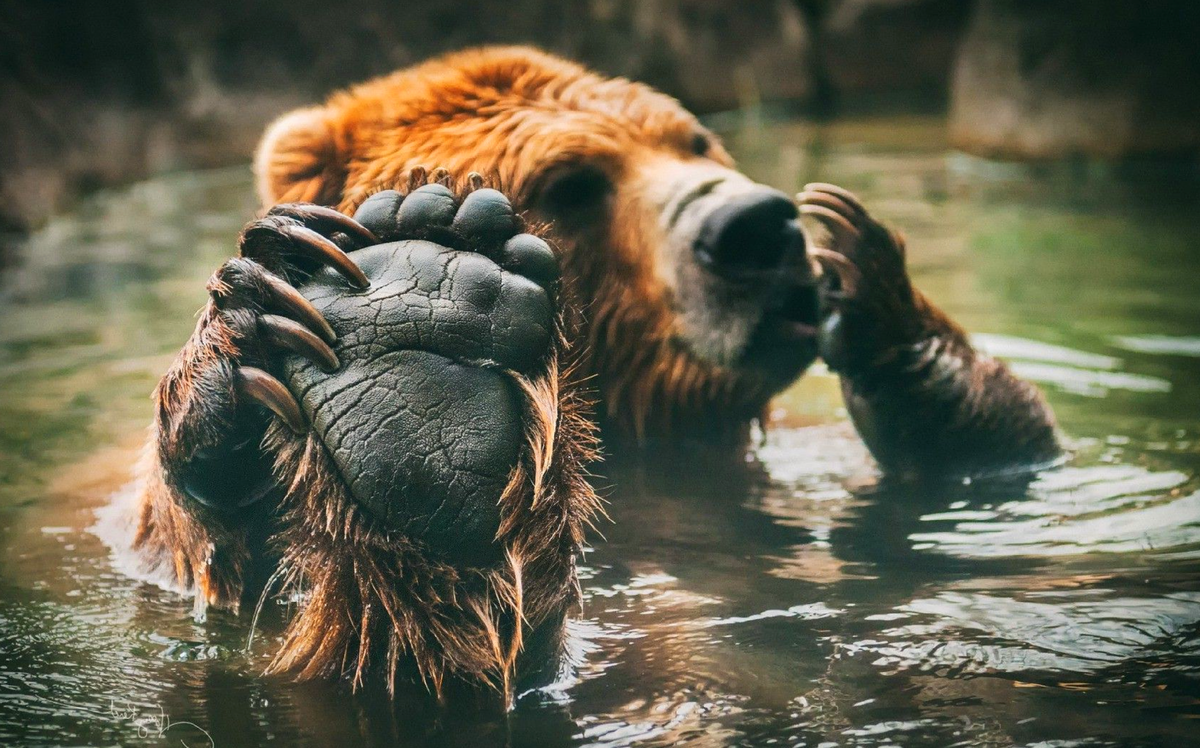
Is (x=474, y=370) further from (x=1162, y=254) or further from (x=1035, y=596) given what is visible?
(x=1162, y=254)

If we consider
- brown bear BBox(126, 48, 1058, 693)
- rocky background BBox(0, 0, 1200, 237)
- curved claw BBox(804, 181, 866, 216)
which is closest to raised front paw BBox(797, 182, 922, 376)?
curved claw BBox(804, 181, 866, 216)

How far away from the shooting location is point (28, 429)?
361cm

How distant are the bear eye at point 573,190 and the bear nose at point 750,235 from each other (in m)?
0.33

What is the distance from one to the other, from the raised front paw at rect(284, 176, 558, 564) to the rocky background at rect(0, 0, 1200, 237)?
5.18 metres

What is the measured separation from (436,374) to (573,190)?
1.41 metres

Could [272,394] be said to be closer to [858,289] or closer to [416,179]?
[416,179]

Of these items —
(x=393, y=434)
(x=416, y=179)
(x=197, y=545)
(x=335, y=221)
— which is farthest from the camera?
(x=197, y=545)

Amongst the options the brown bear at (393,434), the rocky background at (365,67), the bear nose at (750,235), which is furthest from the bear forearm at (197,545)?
the rocky background at (365,67)

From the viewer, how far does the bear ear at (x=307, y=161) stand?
10.1ft

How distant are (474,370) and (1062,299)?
3725 mm

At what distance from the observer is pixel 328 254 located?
6.01ft

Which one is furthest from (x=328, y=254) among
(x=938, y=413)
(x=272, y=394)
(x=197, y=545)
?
(x=938, y=413)

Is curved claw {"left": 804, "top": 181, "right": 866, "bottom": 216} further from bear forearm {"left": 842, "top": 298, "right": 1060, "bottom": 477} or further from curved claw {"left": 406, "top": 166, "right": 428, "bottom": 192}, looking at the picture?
curved claw {"left": 406, "top": 166, "right": 428, "bottom": 192}

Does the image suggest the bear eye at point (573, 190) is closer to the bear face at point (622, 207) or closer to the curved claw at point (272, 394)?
the bear face at point (622, 207)
